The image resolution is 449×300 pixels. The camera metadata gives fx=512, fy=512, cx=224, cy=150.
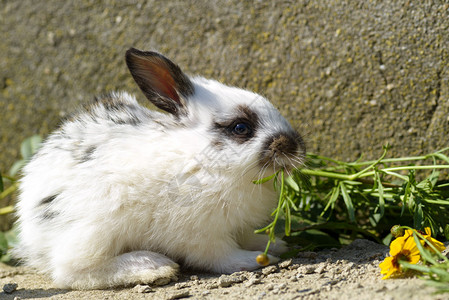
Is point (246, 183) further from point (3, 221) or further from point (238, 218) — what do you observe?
point (3, 221)

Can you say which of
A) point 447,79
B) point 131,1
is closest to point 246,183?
point 447,79

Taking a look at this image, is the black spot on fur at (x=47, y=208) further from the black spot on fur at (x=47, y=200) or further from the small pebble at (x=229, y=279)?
the small pebble at (x=229, y=279)

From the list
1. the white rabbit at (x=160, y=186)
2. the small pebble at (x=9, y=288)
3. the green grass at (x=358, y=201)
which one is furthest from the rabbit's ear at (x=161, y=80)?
the small pebble at (x=9, y=288)

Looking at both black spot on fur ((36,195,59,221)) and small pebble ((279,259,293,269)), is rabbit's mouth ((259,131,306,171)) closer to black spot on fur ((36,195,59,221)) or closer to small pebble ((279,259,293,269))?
small pebble ((279,259,293,269))

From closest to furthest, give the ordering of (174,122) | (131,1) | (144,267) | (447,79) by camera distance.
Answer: (144,267) → (174,122) → (447,79) → (131,1)

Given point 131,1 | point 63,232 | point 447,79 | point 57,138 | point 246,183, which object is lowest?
point 63,232

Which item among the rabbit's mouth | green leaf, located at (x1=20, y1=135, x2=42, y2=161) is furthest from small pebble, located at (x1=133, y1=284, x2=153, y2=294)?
green leaf, located at (x1=20, y1=135, x2=42, y2=161)
